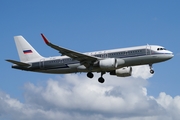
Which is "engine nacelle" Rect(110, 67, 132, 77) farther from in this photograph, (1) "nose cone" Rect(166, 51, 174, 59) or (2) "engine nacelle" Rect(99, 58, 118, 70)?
(1) "nose cone" Rect(166, 51, 174, 59)

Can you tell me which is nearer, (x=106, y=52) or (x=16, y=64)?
(x=106, y=52)

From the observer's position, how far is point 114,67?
220 ft

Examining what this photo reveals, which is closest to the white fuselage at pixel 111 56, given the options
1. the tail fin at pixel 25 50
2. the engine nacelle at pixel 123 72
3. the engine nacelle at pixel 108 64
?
the engine nacelle at pixel 108 64

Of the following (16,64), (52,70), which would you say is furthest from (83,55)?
(16,64)

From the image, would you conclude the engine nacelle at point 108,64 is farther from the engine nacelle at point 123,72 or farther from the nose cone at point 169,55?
the nose cone at point 169,55

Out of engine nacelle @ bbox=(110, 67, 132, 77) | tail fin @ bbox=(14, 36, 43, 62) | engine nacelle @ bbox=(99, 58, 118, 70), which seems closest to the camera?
engine nacelle @ bbox=(99, 58, 118, 70)

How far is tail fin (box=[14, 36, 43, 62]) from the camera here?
250 feet

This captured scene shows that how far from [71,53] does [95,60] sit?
4.00m

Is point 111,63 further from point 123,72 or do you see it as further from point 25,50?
point 25,50

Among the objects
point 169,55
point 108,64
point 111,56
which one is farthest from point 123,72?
point 169,55

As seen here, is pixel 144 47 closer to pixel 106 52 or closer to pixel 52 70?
pixel 106 52

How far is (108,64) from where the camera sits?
219 ft

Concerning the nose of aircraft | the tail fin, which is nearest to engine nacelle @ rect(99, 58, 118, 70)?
the nose of aircraft

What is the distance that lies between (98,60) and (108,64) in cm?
218
